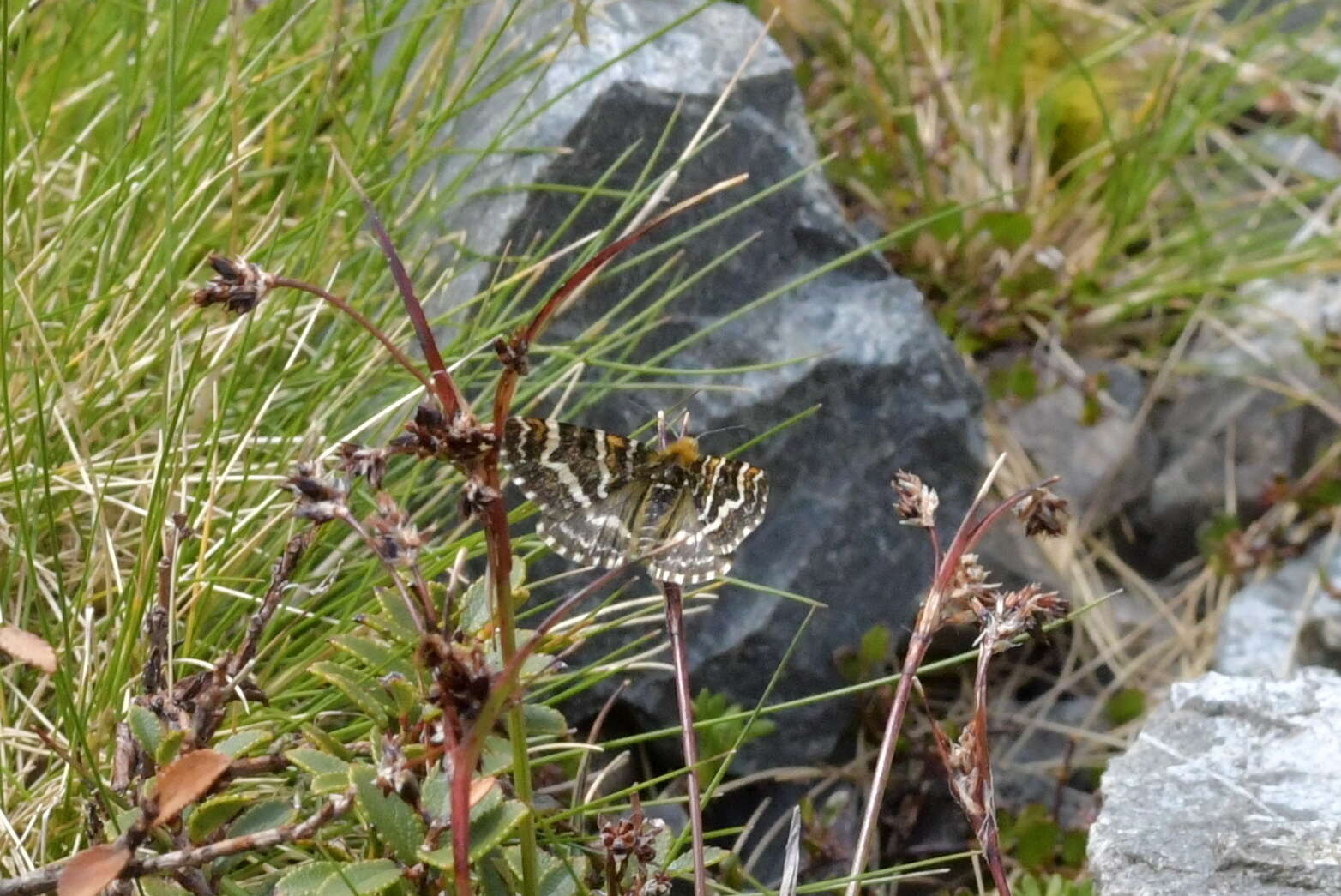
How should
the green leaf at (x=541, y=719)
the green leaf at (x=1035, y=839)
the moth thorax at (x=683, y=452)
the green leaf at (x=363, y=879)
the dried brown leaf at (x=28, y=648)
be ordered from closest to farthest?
the dried brown leaf at (x=28, y=648) < the green leaf at (x=363, y=879) < the green leaf at (x=541, y=719) < the moth thorax at (x=683, y=452) < the green leaf at (x=1035, y=839)

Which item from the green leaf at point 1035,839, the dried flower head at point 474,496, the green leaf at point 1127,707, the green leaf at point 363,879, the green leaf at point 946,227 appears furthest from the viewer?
the green leaf at point 946,227

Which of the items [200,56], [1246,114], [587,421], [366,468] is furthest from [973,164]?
[366,468]

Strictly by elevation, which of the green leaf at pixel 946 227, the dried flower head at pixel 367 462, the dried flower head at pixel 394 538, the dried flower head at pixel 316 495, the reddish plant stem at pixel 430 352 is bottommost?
the green leaf at pixel 946 227

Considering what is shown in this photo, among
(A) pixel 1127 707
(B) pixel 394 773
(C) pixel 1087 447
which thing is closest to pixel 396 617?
(B) pixel 394 773

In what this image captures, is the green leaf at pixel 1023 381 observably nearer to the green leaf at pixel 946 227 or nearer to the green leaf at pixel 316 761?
the green leaf at pixel 946 227

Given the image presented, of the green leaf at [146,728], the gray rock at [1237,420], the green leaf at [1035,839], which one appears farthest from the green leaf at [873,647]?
the green leaf at [146,728]
